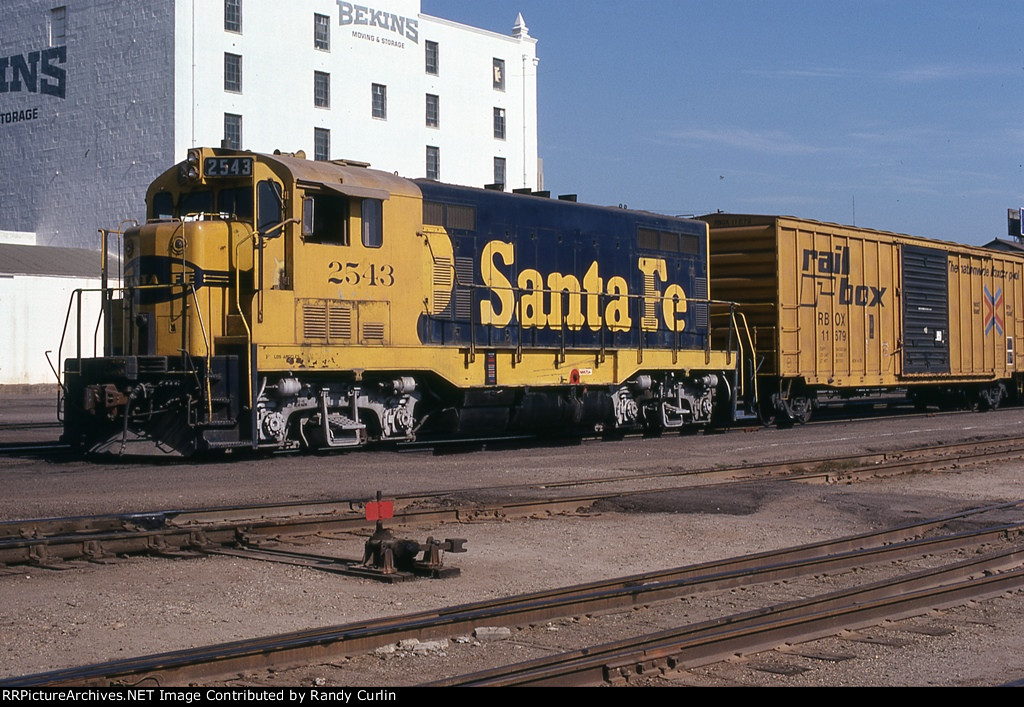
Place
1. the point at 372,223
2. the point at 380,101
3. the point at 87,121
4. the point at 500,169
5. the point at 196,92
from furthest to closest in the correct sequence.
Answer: the point at 500,169 → the point at 380,101 → the point at 87,121 → the point at 196,92 → the point at 372,223

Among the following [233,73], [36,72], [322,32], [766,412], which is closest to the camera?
[766,412]

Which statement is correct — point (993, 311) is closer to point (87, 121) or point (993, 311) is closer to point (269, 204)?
point (269, 204)

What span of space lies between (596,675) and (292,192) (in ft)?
32.0

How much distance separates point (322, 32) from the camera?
44.1 metres

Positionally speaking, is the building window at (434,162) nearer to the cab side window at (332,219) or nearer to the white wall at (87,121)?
the white wall at (87,121)

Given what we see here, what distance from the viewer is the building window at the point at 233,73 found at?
41031 millimetres

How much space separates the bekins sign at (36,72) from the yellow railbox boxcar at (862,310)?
3051 centimetres

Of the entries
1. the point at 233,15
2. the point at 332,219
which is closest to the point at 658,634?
the point at 332,219

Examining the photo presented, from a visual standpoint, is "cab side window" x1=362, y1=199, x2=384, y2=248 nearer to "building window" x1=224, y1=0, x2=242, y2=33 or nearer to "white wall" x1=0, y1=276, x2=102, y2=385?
"white wall" x1=0, y1=276, x2=102, y2=385

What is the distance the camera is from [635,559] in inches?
352

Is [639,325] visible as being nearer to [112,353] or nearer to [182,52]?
[112,353]

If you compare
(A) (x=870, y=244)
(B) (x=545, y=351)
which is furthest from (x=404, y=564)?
(A) (x=870, y=244)

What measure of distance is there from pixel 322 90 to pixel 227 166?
31.8 metres

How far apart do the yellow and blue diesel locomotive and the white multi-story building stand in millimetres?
25491
